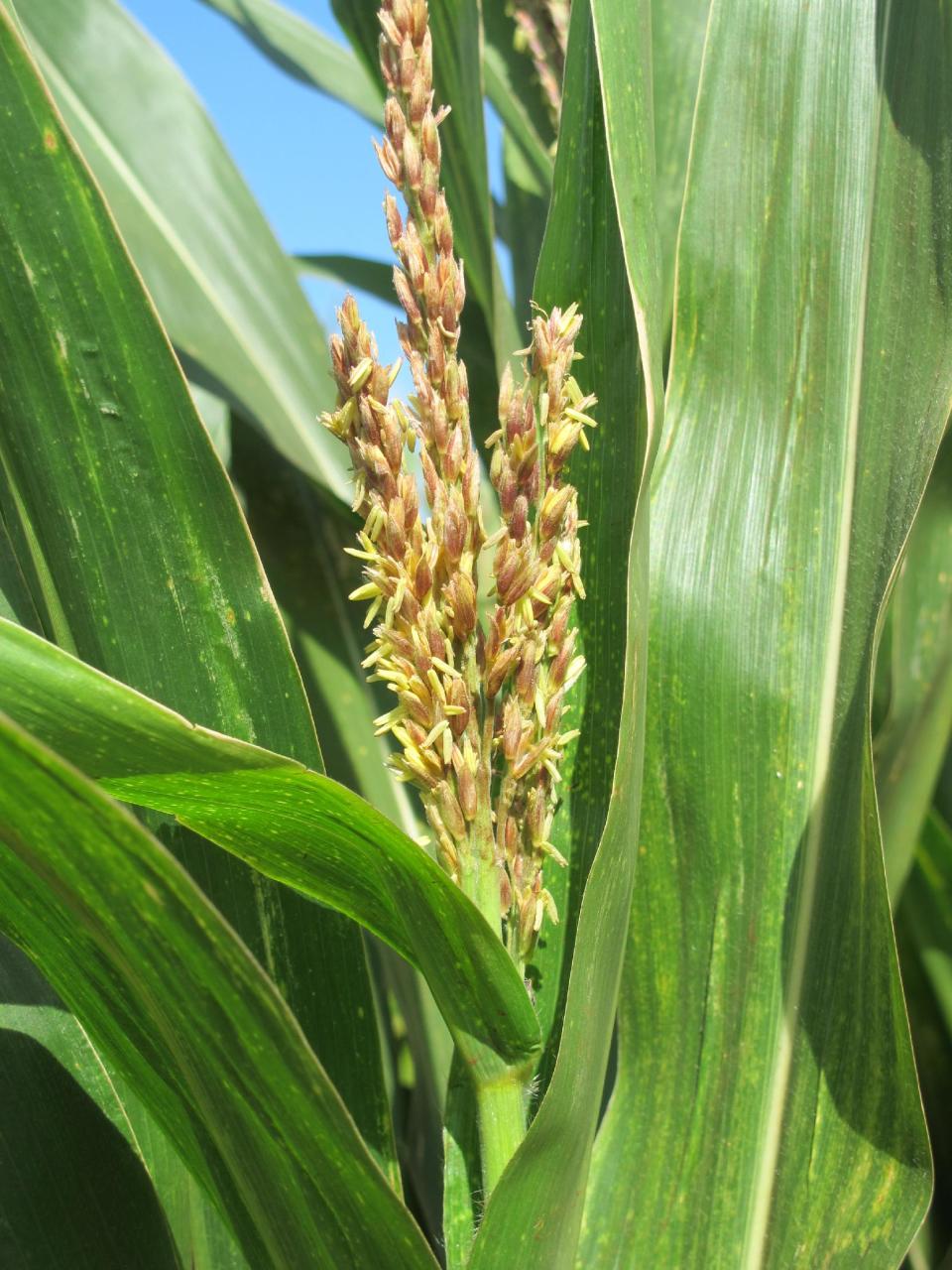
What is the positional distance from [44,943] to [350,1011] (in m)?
0.30

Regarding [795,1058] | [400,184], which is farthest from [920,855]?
[400,184]

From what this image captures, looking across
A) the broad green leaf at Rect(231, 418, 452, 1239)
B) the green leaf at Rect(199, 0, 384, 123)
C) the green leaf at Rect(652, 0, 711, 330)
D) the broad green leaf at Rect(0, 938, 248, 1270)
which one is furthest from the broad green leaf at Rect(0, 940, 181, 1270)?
the green leaf at Rect(199, 0, 384, 123)

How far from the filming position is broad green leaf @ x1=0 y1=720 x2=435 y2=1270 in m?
0.49

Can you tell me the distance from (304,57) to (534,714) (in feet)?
5.40

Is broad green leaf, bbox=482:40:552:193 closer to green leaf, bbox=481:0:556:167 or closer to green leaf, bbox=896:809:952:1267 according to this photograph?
green leaf, bbox=481:0:556:167

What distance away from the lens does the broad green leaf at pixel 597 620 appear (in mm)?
665

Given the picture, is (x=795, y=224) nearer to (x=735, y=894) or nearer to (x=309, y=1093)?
(x=735, y=894)

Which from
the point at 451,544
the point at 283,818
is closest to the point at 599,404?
the point at 451,544

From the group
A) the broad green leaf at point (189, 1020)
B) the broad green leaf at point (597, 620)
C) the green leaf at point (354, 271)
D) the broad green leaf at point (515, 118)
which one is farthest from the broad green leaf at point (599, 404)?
the green leaf at point (354, 271)

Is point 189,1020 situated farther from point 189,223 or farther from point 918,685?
point 189,223

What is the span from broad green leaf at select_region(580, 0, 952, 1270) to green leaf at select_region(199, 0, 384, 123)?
3.57 ft

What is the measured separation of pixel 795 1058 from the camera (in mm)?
901

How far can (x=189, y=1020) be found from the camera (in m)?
0.56

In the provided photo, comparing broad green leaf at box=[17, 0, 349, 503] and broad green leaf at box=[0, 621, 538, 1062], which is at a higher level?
broad green leaf at box=[17, 0, 349, 503]
